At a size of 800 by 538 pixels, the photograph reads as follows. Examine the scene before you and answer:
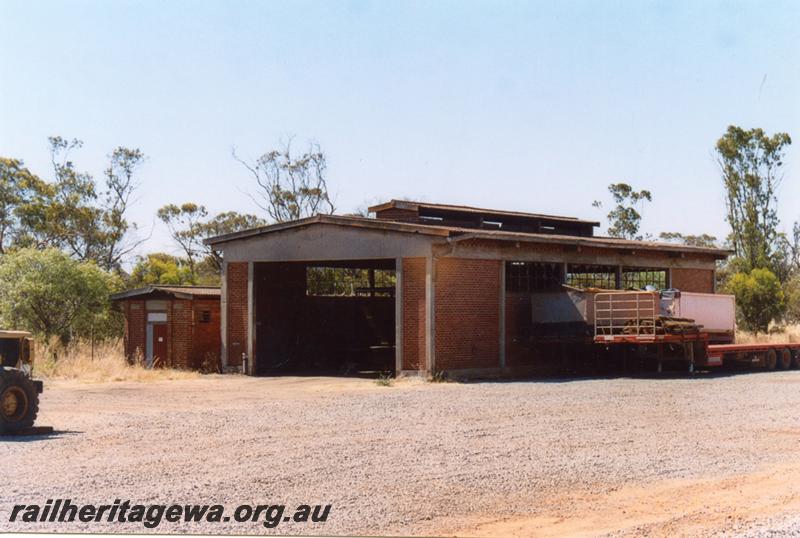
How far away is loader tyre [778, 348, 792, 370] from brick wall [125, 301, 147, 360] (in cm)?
2094

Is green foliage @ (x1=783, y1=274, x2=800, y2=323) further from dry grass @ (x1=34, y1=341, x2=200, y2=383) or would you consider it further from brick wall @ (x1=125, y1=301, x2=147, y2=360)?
dry grass @ (x1=34, y1=341, x2=200, y2=383)

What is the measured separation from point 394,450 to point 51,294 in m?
23.7

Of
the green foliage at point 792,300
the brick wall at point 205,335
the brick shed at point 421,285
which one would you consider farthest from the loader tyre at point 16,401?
the green foliage at point 792,300

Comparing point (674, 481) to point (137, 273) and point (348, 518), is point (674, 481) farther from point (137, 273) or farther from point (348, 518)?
point (137, 273)

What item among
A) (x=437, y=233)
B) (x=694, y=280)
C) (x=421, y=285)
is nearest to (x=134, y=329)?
(x=421, y=285)

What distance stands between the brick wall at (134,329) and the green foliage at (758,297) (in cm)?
2911

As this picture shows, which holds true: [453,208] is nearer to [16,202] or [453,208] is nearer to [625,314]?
[625,314]

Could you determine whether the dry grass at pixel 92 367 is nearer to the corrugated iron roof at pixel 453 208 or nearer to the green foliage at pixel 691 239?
the corrugated iron roof at pixel 453 208

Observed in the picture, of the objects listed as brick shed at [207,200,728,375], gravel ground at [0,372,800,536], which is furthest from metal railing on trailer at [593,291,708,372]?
gravel ground at [0,372,800,536]

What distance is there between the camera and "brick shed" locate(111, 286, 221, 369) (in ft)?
105

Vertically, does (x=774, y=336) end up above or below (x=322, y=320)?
below

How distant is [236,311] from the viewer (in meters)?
31.5

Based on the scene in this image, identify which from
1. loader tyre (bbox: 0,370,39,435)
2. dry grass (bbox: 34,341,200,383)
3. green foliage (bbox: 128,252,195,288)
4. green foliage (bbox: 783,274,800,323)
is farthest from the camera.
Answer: green foliage (bbox: 783,274,800,323)

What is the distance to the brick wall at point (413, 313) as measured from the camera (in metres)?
27.2
